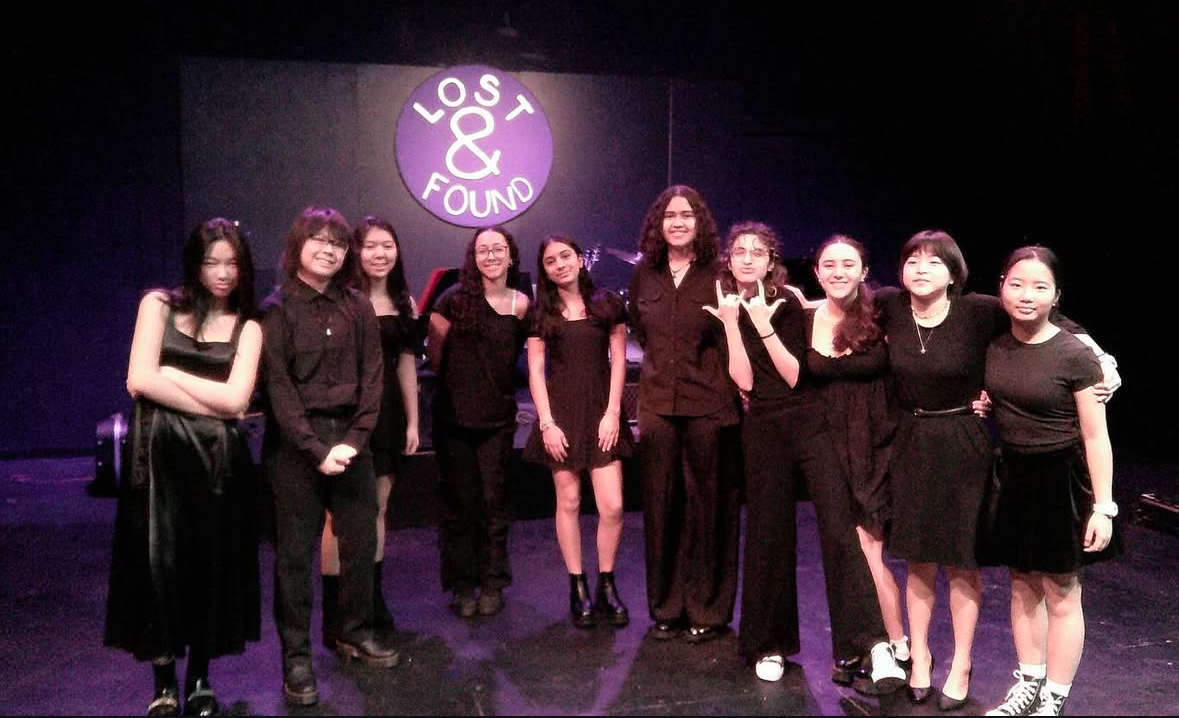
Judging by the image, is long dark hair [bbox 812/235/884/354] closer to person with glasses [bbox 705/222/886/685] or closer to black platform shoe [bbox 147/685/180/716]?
person with glasses [bbox 705/222/886/685]

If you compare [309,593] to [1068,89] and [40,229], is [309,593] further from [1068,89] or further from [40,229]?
[1068,89]

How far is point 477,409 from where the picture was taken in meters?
3.71

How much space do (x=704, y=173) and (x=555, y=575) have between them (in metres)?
4.23

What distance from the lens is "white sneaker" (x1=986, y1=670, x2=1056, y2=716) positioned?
109 inches

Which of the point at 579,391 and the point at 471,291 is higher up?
the point at 471,291

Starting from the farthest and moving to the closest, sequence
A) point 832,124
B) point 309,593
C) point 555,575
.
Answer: point 832,124, point 555,575, point 309,593

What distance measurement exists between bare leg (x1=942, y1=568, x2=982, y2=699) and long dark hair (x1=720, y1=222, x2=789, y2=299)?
3.35ft

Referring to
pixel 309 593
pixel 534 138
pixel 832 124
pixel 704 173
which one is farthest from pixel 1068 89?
pixel 309 593

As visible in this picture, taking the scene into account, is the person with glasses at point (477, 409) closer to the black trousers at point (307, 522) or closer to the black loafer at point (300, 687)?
the black trousers at point (307, 522)

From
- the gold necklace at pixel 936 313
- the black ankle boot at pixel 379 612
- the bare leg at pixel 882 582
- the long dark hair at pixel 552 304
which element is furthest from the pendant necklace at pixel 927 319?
the black ankle boot at pixel 379 612

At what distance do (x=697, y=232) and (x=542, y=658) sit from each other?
158 centimetres

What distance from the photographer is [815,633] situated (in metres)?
3.54

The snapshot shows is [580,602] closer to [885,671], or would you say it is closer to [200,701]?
[885,671]

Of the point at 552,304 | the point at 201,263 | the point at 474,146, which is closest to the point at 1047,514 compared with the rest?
the point at 552,304
